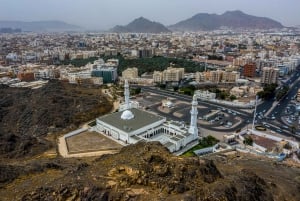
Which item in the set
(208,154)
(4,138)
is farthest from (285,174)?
(4,138)

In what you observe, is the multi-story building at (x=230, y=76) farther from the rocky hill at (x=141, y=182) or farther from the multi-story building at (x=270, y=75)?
the rocky hill at (x=141, y=182)

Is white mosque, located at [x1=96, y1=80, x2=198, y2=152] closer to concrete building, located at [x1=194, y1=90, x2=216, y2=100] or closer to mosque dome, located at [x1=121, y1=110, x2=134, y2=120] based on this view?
mosque dome, located at [x1=121, y1=110, x2=134, y2=120]

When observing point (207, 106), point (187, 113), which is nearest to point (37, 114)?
point (187, 113)

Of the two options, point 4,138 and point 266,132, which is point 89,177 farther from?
point 266,132

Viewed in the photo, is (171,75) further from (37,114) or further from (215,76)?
(37,114)

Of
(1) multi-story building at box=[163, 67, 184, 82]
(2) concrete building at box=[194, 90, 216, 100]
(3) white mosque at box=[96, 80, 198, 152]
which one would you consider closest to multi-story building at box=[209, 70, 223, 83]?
(1) multi-story building at box=[163, 67, 184, 82]
